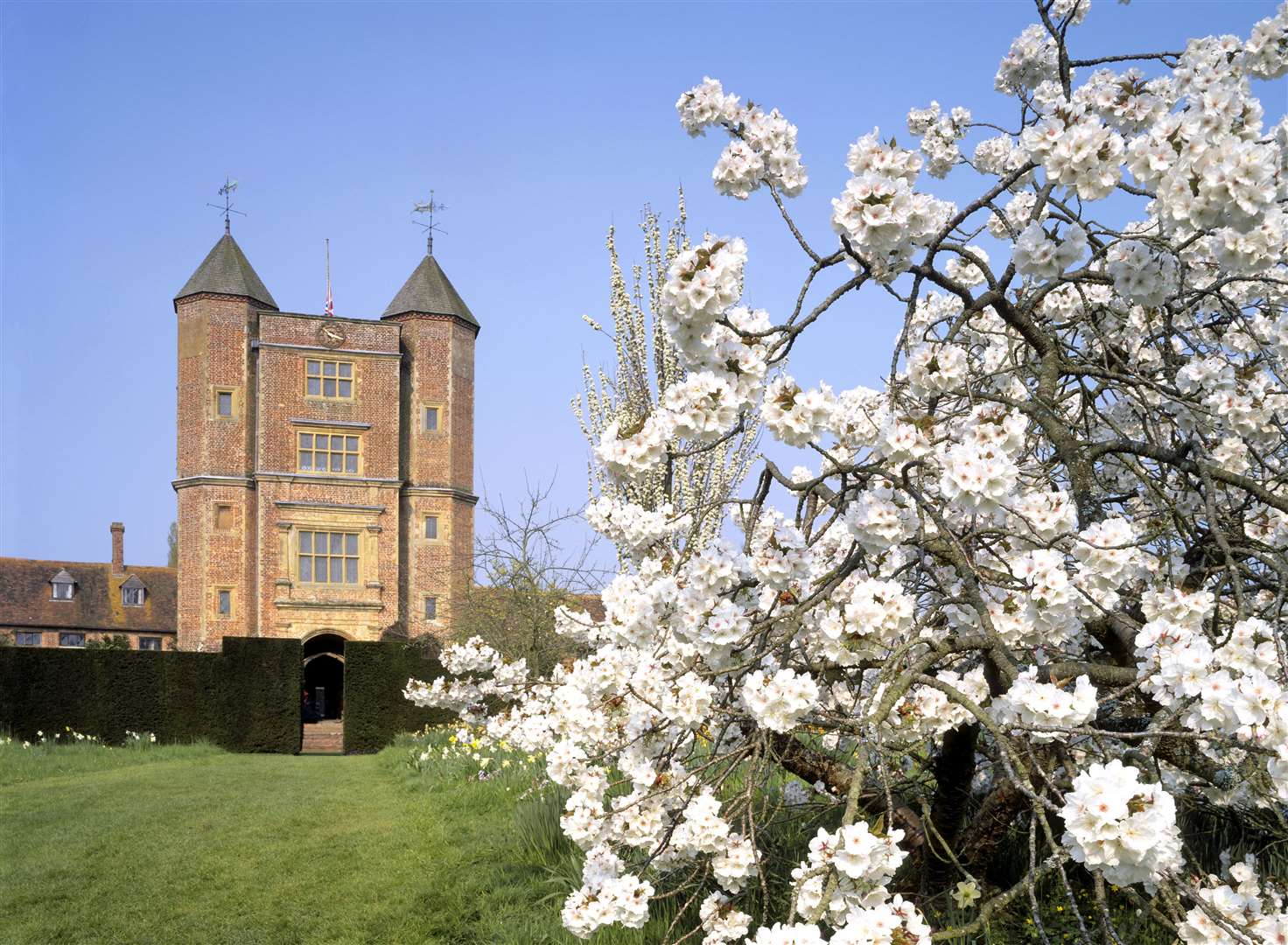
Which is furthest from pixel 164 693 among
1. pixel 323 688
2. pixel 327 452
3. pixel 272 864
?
pixel 323 688

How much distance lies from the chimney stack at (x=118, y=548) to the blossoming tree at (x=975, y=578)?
117 feet

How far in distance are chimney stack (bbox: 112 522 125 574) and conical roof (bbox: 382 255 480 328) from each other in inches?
554

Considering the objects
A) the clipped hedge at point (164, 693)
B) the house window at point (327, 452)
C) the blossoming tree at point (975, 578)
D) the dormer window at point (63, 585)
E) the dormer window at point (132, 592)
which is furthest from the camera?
the dormer window at point (132, 592)

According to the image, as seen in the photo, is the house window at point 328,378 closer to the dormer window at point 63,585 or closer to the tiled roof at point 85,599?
the tiled roof at point 85,599

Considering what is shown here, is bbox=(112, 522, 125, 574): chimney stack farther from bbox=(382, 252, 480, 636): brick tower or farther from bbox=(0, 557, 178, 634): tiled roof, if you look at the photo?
bbox=(382, 252, 480, 636): brick tower

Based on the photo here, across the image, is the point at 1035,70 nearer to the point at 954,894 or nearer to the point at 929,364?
the point at 929,364

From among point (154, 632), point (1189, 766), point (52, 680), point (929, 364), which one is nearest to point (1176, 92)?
point (929, 364)

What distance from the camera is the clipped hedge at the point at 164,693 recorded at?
51.3ft

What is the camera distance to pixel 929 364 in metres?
3.58

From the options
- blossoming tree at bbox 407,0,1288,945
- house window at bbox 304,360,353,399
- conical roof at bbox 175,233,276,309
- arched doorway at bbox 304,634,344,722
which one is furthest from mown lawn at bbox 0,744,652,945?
arched doorway at bbox 304,634,344,722

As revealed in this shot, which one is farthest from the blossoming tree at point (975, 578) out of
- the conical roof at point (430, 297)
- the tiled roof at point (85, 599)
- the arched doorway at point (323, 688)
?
Answer: the tiled roof at point (85, 599)

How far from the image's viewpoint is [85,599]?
35062 mm

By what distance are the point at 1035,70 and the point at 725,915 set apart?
418cm

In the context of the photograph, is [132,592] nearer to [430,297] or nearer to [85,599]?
[85,599]
